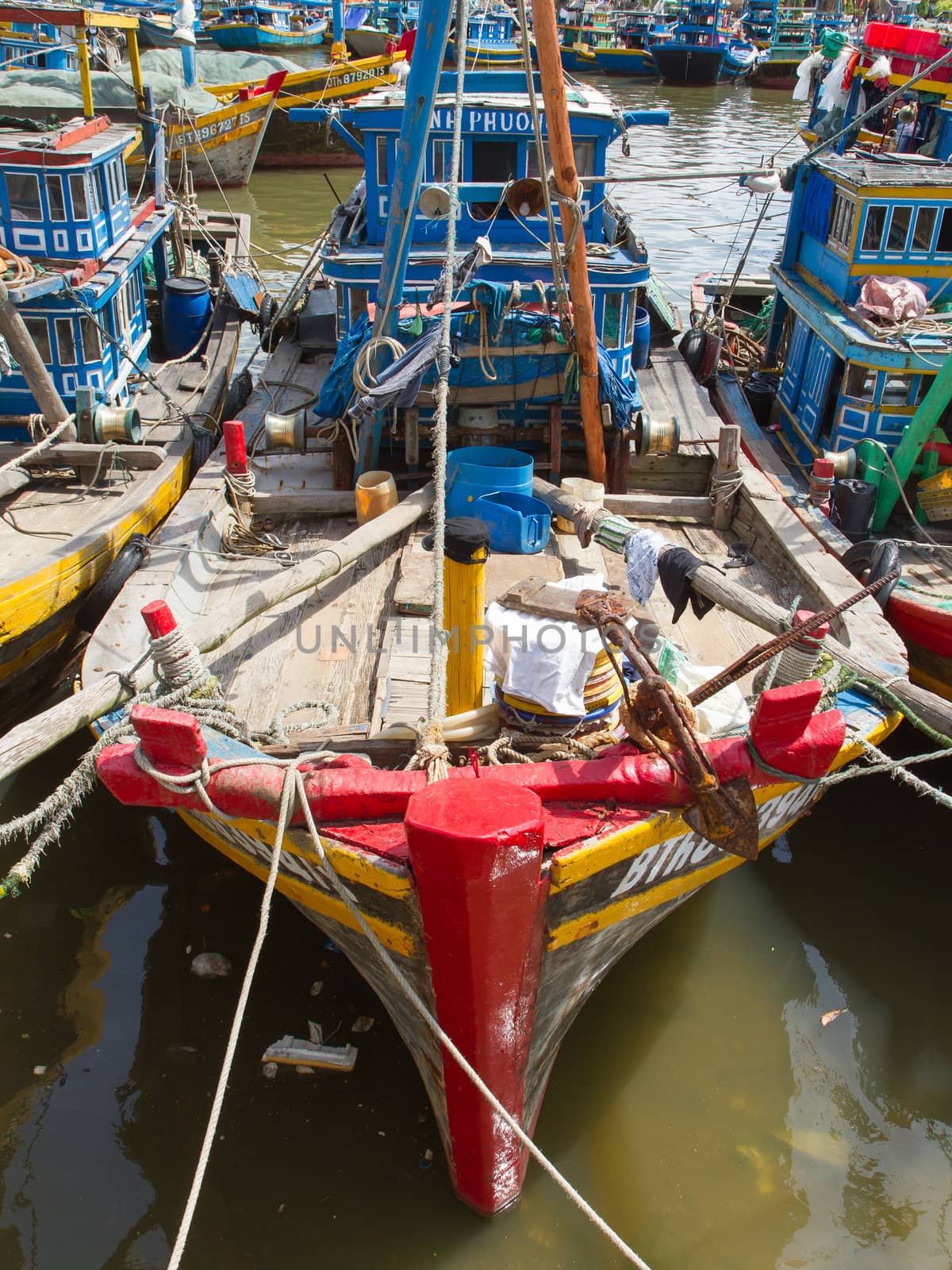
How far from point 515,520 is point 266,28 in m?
41.1

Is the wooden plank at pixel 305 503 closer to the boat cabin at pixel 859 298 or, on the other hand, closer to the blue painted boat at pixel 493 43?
the blue painted boat at pixel 493 43

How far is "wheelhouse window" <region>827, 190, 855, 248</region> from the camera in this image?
9281 mm

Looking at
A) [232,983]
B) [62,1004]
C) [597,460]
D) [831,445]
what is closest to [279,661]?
[232,983]

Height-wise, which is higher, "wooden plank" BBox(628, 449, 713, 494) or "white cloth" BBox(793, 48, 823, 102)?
"white cloth" BBox(793, 48, 823, 102)

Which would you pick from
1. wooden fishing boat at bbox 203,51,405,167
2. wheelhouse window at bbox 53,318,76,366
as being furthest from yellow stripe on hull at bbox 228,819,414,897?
wooden fishing boat at bbox 203,51,405,167

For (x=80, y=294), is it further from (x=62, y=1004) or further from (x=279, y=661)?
(x=62, y=1004)

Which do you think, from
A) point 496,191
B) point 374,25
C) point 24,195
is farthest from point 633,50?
point 24,195

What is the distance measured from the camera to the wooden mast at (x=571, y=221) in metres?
6.54

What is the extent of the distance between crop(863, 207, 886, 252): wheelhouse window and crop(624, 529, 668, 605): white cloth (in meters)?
4.99

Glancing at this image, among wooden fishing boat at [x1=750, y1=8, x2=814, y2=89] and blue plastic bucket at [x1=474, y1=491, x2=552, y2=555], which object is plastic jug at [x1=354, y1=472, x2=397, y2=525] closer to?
blue plastic bucket at [x1=474, y1=491, x2=552, y2=555]

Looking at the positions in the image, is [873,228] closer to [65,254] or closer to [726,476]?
[726,476]

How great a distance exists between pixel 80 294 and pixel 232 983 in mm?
6570

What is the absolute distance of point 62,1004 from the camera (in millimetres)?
5684

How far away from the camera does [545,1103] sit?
5.28m
